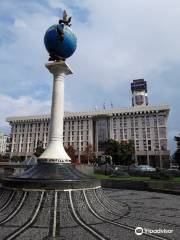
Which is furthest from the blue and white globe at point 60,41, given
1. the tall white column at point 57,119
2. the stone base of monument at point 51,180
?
the stone base of monument at point 51,180

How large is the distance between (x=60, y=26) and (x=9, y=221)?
30.0 ft

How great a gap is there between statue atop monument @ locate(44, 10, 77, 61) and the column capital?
17.5 inches

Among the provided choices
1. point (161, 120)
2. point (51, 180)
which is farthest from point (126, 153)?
point (51, 180)

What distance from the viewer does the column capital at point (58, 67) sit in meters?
12.2

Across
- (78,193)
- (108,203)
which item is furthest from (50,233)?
(108,203)

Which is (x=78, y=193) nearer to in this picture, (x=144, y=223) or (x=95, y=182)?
(x=95, y=182)

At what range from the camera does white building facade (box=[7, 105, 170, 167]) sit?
85.2 meters

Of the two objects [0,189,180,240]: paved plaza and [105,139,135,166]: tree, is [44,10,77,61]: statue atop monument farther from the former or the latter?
[105,139,135,166]: tree

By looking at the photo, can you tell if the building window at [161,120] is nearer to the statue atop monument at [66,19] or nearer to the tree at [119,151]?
the tree at [119,151]

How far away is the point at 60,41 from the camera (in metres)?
11.9

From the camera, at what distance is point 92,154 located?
8781cm

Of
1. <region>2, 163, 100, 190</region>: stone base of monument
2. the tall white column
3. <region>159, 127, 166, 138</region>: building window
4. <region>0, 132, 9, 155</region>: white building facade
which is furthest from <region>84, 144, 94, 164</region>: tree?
<region>2, 163, 100, 190</region>: stone base of monument

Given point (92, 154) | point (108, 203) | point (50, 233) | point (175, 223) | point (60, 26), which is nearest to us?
point (50, 233)

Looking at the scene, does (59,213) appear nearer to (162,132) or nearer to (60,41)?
(60,41)
